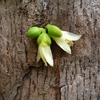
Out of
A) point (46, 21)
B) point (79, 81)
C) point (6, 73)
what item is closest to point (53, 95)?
point (79, 81)

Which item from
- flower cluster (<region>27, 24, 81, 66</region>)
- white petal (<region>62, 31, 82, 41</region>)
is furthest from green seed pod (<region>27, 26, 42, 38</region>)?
white petal (<region>62, 31, 82, 41</region>)

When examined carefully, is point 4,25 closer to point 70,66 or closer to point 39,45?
point 39,45

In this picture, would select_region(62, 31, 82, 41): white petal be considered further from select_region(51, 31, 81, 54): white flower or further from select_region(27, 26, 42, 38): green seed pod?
select_region(27, 26, 42, 38): green seed pod

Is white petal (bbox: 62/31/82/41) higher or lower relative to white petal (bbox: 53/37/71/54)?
higher

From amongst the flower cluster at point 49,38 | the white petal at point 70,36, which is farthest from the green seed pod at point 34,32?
the white petal at point 70,36

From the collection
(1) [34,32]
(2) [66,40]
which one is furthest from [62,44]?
(1) [34,32]
